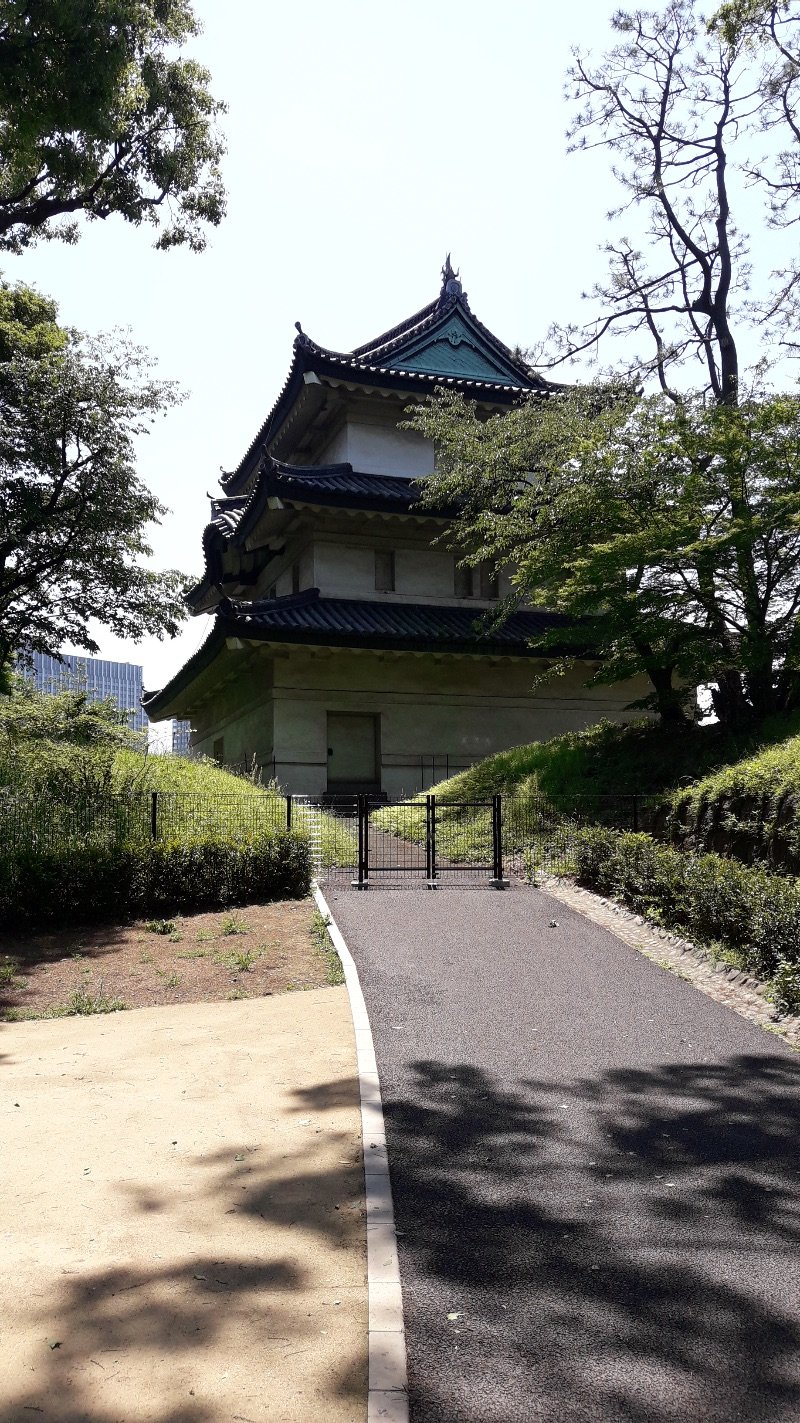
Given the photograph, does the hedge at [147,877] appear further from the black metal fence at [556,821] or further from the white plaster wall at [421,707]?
the white plaster wall at [421,707]

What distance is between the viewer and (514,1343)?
11.2 feet

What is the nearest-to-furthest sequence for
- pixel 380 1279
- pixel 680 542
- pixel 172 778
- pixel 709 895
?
pixel 380 1279 < pixel 709 895 < pixel 680 542 < pixel 172 778

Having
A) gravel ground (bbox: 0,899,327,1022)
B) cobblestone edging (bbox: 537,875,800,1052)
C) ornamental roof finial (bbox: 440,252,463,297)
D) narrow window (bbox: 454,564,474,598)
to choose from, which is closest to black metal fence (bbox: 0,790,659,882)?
gravel ground (bbox: 0,899,327,1022)

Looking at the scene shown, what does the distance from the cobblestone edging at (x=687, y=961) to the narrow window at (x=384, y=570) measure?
1344 cm

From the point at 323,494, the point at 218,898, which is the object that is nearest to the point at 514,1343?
the point at 218,898

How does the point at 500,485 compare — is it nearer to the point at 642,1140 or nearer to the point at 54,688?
the point at 54,688

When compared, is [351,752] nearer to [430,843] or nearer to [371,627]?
[371,627]

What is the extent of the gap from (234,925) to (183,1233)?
7.72 metres

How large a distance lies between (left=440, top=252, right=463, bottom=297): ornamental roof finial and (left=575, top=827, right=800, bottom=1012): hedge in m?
19.7

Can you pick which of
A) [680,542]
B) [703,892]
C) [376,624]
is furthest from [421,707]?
[703,892]

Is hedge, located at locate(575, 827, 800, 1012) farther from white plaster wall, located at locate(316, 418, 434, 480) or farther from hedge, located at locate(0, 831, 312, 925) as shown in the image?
white plaster wall, located at locate(316, 418, 434, 480)

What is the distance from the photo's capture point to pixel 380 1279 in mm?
3838

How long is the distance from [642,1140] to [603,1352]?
7.22 ft

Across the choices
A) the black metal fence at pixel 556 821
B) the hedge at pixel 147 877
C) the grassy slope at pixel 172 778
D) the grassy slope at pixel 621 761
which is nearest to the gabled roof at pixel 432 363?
the grassy slope at pixel 621 761
